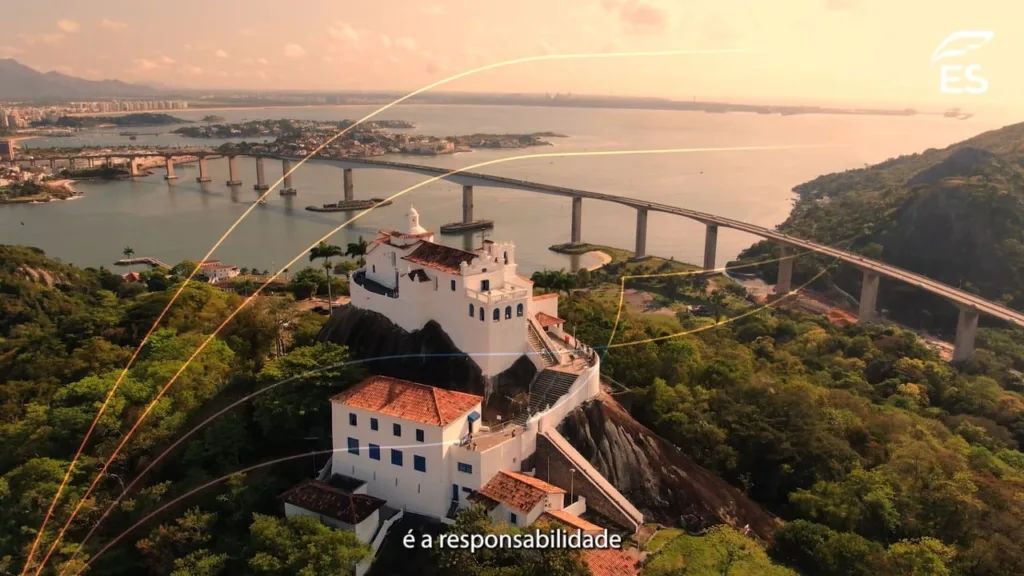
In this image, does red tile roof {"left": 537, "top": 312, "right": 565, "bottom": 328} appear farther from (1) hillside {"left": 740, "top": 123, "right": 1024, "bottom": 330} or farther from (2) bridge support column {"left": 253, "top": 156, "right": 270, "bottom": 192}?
(2) bridge support column {"left": 253, "top": 156, "right": 270, "bottom": 192}

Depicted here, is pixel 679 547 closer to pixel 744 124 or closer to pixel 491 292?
→ pixel 491 292

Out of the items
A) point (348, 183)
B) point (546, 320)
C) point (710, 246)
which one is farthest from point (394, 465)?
point (348, 183)

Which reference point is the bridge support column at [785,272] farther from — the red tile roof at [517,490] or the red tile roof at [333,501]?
the red tile roof at [333,501]

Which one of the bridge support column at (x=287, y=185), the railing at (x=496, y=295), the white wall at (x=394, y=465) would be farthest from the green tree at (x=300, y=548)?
the bridge support column at (x=287, y=185)

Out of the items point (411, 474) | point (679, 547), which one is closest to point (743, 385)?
point (679, 547)

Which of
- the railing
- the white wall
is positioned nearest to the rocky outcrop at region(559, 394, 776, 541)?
the railing

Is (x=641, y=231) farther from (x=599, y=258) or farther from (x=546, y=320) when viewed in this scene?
(x=546, y=320)
